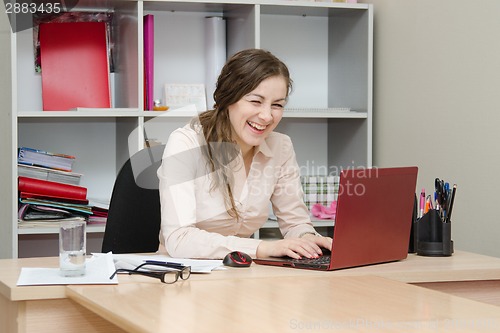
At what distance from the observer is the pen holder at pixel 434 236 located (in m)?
1.99

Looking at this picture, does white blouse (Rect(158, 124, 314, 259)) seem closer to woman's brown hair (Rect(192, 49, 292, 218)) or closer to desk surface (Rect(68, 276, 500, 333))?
woman's brown hair (Rect(192, 49, 292, 218))

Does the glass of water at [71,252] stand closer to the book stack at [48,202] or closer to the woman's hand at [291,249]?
the woman's hand at [291,249]

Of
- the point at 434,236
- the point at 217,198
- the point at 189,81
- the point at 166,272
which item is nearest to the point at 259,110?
the point at 217,198

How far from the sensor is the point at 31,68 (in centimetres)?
325

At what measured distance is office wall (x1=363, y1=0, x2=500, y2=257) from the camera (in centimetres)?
258

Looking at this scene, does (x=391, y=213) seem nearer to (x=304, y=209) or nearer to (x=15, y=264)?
(x=304, y=209)

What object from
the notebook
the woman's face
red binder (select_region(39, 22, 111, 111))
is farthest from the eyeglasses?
red binder (select_region(39, 22, 111, 111))

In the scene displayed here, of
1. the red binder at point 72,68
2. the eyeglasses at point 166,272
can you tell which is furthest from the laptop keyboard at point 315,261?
the red binder at point 72,68

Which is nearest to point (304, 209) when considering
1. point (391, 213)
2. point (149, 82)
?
point (391, 213)

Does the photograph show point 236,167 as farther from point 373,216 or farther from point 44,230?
point 44,230

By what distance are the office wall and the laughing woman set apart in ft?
2.32

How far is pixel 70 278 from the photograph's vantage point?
1.55 meters

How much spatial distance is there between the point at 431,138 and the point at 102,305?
1.96 metres

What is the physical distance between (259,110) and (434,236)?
0.64m
